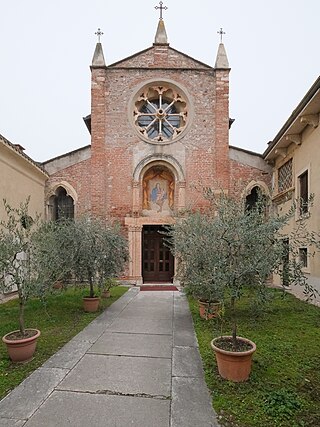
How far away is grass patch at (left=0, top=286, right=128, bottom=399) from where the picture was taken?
4551mm

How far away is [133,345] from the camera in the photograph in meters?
5.78

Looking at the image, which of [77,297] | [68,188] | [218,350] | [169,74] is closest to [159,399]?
[218,350]

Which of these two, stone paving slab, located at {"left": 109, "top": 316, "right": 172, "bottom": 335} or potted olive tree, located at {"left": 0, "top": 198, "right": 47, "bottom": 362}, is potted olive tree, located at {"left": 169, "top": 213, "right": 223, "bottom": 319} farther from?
potted olive tree, located at {"left": 0, "top": 198, "right": 47, "bottom": 362}

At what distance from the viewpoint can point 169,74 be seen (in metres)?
15.0

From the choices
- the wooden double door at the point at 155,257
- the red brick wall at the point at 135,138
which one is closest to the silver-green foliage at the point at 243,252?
the red brick wall at the point at 135,138

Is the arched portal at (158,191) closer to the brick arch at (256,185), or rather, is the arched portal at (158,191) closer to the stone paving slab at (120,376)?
the brick arch at (256,185)

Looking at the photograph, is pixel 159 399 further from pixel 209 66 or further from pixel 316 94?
pixel 209 66

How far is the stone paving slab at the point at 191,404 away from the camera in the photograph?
3297 mm

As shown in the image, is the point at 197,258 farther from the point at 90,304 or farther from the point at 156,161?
the point at 156,161

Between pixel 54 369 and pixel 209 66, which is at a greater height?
pixel 209 66

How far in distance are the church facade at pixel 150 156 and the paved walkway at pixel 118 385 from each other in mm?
8222

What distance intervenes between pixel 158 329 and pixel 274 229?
361cm

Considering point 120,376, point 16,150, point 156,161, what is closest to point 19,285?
point 120,376

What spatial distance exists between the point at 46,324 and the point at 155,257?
8.51 metres
